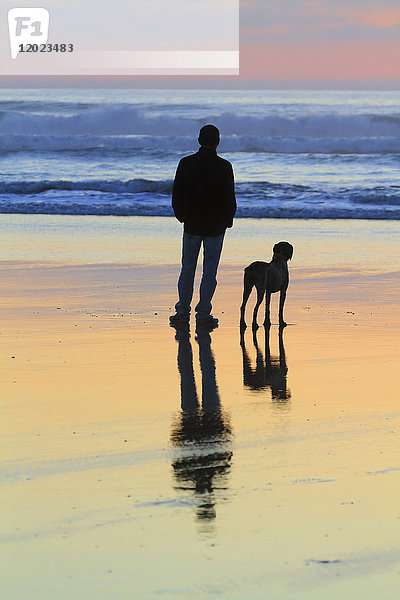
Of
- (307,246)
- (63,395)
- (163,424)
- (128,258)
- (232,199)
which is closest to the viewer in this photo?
(163,424)

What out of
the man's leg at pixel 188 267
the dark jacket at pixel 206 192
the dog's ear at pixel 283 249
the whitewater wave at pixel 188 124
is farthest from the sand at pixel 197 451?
the whitewater wave at pixel 188 124

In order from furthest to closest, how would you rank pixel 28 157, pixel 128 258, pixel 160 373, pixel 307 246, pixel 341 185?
pixel 28 157, pixel 341 185, pixel 307 246, pixel 128 258, pixel 160 373

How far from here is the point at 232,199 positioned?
9.03 m

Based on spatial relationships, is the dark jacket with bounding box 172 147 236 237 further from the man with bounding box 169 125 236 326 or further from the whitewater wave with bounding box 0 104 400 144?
the whitewater wave with bounding box 0 104 400 144

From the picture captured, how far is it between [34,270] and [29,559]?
8.60 m

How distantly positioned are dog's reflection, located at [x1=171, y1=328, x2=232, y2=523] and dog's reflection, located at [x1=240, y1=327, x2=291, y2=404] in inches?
9.4

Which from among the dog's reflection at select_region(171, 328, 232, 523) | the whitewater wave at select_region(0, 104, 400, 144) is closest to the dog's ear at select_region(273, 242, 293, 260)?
the dog's reflection at select_region(171, 328, 232, 523)

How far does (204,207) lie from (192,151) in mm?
30391

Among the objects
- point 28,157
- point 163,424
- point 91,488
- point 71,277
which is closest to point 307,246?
point 71,277

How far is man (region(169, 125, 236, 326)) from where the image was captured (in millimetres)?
8977

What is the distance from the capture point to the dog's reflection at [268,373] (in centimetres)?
632

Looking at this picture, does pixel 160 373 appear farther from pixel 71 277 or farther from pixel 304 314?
pixel 71 277

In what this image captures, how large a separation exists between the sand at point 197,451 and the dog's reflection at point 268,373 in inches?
0.8

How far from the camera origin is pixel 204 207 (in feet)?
29.6
